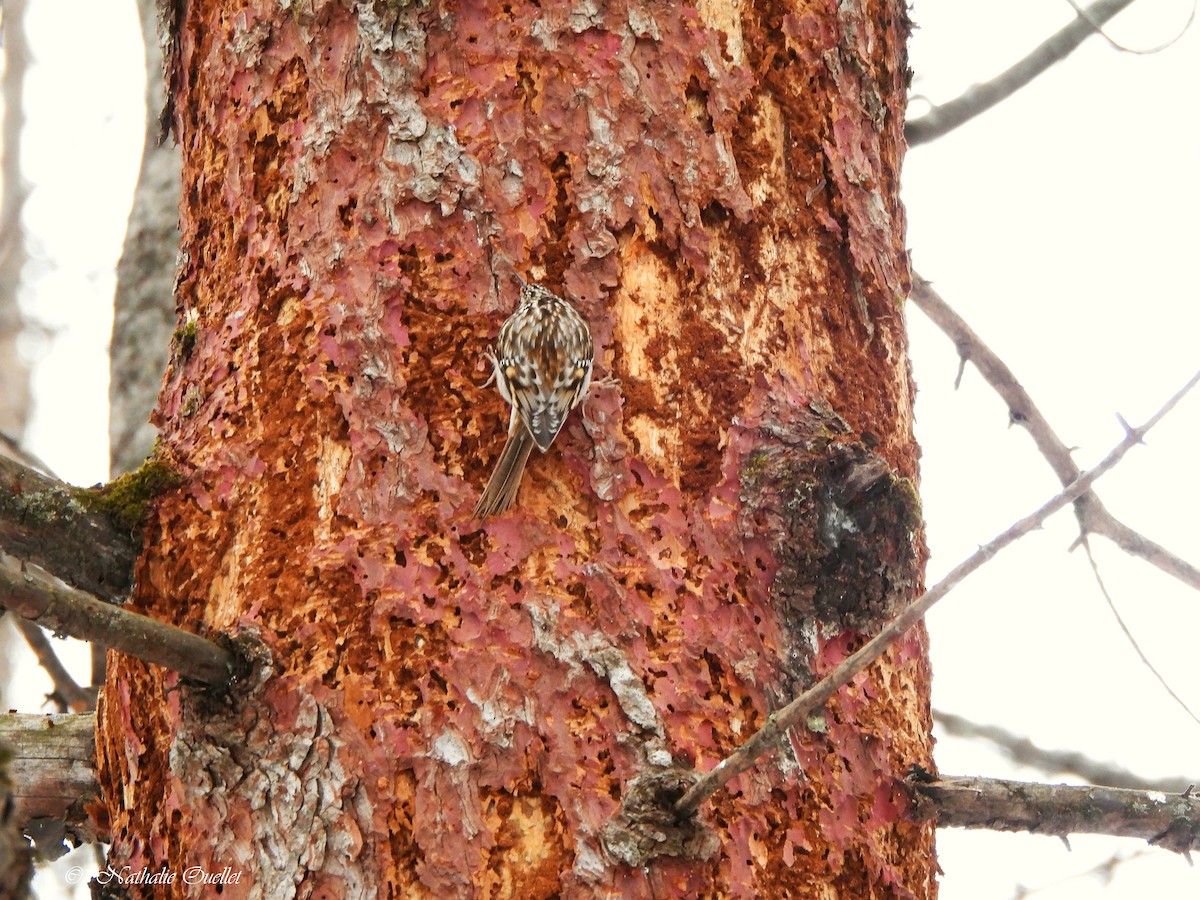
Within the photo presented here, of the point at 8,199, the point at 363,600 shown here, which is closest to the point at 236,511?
the point at 363,600

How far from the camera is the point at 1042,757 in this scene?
457cm

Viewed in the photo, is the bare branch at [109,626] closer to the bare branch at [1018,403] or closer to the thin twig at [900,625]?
the thin twig at [900,625]

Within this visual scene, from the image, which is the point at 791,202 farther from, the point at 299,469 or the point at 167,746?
the point at 167,746

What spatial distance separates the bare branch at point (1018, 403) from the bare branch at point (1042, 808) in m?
0.71

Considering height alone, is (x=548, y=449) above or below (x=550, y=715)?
above

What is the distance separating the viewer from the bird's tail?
1.91 m

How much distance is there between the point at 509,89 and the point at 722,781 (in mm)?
1135

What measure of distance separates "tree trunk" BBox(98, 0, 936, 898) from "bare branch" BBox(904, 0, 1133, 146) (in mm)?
983

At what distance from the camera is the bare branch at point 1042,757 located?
423 centimetres

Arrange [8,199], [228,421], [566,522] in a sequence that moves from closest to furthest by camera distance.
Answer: [566,522]
[228,421]
[8,199]

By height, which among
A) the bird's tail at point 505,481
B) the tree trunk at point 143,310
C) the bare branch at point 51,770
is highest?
the tree trunk at point 143,310

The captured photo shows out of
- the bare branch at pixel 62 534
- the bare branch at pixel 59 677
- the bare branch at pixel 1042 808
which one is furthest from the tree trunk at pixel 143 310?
the bare branch at pixel 1042 808

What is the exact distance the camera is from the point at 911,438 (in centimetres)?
234

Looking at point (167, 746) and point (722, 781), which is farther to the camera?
point (167, 746)
